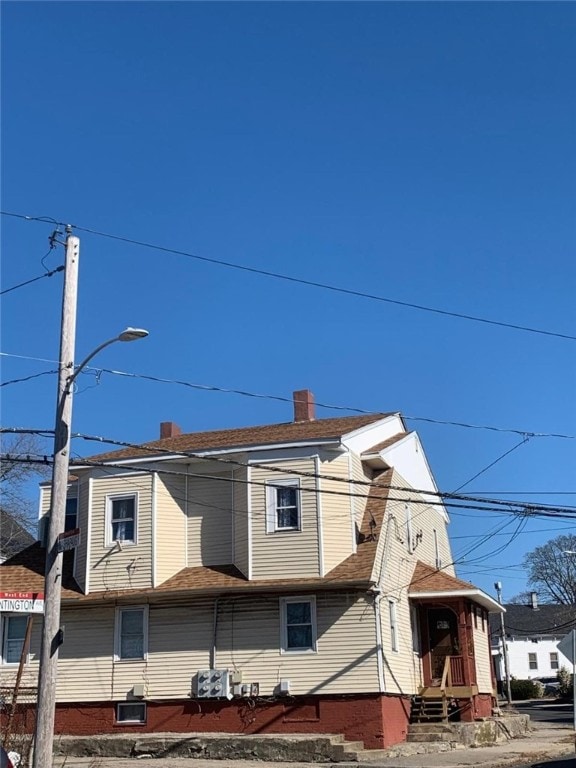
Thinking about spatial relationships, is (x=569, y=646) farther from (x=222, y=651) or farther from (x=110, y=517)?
(x=110, y=517)

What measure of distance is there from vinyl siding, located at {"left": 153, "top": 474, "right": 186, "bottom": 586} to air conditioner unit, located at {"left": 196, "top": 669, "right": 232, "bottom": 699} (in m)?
2.81

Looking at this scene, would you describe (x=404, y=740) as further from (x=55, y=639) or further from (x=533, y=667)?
(x=533, y=667)

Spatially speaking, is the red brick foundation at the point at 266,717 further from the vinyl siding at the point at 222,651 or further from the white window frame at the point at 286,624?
the white window frame at the point at 286,624

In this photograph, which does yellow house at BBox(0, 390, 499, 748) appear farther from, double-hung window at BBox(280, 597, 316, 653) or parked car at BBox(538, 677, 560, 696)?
parked car at BBox(538, 677, 560, 696)

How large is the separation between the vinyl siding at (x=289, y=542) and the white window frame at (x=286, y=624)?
60cm

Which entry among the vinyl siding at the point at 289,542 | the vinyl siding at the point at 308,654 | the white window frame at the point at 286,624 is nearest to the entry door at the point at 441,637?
the vinyl siding at the point at 308,654

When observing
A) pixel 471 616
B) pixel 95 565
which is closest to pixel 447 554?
pixel 471 616

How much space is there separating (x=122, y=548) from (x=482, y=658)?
12864 millimetres

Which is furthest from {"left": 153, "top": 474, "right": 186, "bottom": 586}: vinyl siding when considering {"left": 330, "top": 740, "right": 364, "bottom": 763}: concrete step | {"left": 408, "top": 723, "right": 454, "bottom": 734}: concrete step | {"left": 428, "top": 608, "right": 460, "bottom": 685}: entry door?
{"left": 428, "top": 608, "right": 460, "bottom": 685}: entry door

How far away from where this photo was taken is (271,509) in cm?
2544

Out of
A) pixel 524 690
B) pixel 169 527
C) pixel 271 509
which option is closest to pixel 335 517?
pixel 271 509

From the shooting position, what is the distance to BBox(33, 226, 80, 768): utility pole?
541 inches

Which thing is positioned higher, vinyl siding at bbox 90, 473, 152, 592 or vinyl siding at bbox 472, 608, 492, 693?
vinyl siding at bbox 90, 473, 152, 592

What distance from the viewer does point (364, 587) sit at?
2344 cm
